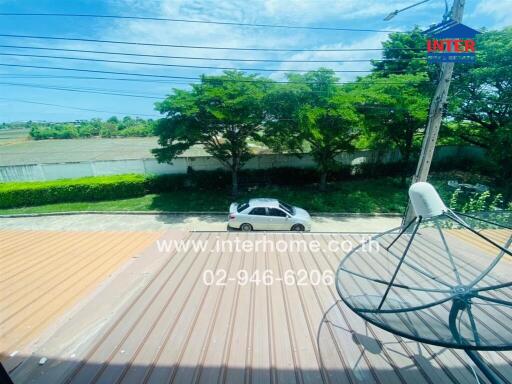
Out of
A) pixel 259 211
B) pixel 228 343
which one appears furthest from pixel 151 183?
pixel 228 343

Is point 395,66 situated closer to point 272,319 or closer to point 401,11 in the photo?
point 401,11

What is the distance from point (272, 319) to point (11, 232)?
28.5 feet

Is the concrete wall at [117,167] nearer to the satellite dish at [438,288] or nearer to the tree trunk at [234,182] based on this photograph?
the tree trunk at [234,182]

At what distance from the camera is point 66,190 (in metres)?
13.4

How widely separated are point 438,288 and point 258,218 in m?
6.74

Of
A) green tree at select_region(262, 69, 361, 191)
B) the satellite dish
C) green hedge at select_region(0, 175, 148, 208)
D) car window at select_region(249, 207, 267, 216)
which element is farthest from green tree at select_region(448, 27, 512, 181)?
green hedge at select_region(0, 175, 148, 208)

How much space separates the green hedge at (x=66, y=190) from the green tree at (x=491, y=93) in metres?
18.0

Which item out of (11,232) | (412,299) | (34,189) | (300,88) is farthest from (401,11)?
(34,189)

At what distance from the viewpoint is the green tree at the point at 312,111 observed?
11.2 meters

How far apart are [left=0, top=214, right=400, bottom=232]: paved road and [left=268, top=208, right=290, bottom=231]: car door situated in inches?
62.1

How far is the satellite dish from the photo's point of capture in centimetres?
206

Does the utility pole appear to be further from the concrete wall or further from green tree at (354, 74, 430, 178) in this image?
the concrete wall

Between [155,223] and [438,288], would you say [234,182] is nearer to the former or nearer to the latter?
[155,223]

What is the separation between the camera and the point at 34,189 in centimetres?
1318
